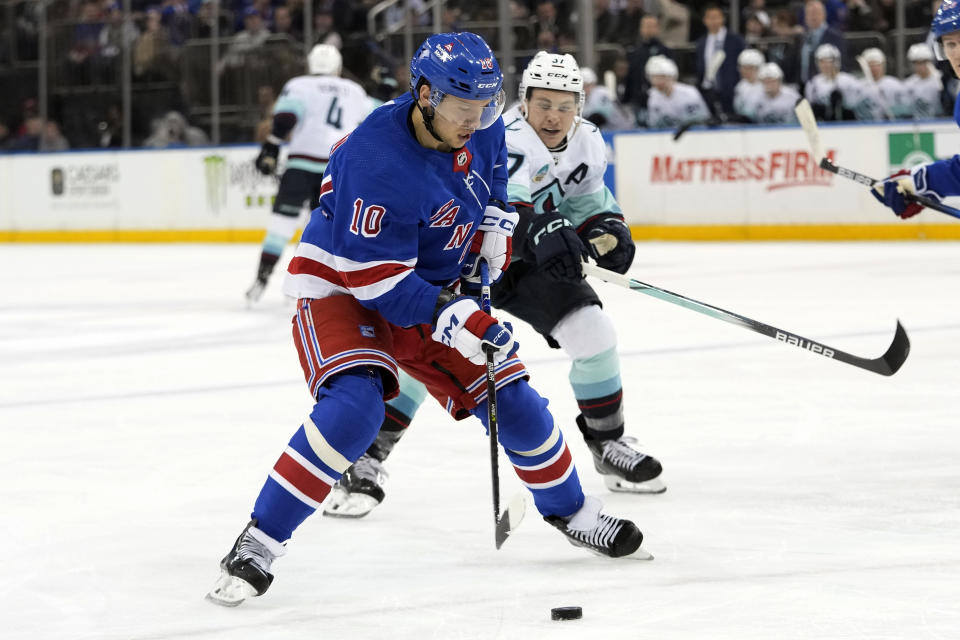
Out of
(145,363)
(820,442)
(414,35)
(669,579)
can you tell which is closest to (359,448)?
(669,579)

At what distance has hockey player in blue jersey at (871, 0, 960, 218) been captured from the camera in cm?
400

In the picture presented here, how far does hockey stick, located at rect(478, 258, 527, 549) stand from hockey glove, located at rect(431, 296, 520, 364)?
0.05 m

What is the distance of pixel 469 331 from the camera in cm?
261

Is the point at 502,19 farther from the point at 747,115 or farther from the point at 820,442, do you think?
the point at 820,442

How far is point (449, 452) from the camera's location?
397 cm

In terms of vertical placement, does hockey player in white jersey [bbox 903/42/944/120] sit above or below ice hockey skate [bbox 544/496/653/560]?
above

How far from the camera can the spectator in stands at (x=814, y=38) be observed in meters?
10.8

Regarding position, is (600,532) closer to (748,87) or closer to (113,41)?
(748,87)

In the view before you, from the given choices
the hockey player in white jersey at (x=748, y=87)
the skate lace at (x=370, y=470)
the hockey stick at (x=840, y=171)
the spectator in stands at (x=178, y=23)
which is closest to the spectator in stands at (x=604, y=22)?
the hockey player in white jersey at (x=748, y=87)

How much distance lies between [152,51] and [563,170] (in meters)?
11.2

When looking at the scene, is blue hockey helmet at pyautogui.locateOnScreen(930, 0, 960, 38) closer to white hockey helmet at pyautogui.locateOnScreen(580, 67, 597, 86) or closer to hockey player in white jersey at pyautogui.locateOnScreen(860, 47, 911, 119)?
hockey player in white jersey at pyautogui.locateOnScreen(860, 47, 911, 119)

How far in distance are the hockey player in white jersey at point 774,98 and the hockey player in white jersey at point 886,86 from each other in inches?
21.4

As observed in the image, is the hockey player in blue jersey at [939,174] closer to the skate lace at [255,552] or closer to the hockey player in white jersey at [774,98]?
the skate lace at [255,552]

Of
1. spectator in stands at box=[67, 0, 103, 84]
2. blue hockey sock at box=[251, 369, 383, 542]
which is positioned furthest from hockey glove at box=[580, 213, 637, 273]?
spectator in stands at box=[67, 0, 103, 84]
